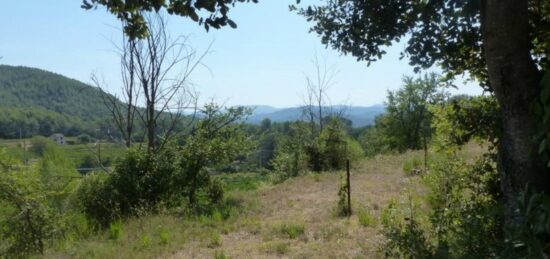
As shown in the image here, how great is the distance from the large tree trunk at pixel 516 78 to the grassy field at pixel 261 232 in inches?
78.7

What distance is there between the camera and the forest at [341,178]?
301 centimetres

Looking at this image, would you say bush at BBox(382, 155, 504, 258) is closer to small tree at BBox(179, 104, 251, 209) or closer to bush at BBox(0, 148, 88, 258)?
small tree at BBox(179, 104, 251, 209)

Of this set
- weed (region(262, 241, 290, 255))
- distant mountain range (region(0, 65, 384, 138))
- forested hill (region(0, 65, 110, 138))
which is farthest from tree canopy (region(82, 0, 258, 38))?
forested hill (region(0, 65, 110, 138))

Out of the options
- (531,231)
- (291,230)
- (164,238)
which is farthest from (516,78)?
(164,238)

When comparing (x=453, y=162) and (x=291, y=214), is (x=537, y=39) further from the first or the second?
(x=291, y=214)

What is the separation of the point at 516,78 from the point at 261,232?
4773mm

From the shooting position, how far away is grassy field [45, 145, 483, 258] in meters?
5.65

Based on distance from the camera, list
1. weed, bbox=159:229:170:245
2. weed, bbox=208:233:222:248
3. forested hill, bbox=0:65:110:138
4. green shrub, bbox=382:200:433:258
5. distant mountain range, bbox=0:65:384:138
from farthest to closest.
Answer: forested hill, bbox=0:65:110:138
distant mountain range, bbox=0:65:384:138
weed, bbox=159:229:170:245
weed, bbox=208:233:222:248
green shrub, bbox=382:200:433:258

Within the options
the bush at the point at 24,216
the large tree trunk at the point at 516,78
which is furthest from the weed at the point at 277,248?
the bush at the point at 24,216

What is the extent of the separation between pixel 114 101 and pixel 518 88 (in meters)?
14.4

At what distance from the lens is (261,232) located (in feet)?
22.9

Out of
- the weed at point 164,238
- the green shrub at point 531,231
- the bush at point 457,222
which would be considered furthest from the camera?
the weed at point 164,238

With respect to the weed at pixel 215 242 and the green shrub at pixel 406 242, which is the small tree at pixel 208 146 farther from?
the green shrub at pixel 406 242

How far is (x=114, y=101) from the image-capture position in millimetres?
15461
